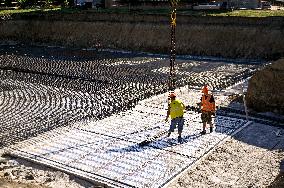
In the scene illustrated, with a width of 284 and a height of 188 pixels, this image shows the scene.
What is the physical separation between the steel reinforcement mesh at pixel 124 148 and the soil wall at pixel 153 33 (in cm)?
1247

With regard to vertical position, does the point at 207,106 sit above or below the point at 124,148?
above

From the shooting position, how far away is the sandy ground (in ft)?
29.0

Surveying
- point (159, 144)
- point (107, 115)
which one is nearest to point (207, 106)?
point (159, 144)

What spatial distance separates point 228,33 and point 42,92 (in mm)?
13489

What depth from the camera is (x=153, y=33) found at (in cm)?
2852

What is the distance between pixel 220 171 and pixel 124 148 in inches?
102

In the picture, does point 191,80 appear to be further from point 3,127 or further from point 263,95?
point 3,127

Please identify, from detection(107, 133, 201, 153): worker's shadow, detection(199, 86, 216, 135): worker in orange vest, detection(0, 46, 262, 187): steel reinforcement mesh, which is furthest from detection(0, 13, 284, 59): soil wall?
detection(107, 133, 201, 153): worker's shadow

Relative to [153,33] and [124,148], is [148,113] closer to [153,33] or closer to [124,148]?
[124,148]

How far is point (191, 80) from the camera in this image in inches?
735

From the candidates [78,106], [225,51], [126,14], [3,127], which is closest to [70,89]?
[78,106]

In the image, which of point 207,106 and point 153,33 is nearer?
point 207,106

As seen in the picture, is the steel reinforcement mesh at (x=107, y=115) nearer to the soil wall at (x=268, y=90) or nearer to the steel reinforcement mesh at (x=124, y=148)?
the steel reinforcement mesh at (x=124, y=148)

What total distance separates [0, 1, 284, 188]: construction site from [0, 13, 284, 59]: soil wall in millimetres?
83
